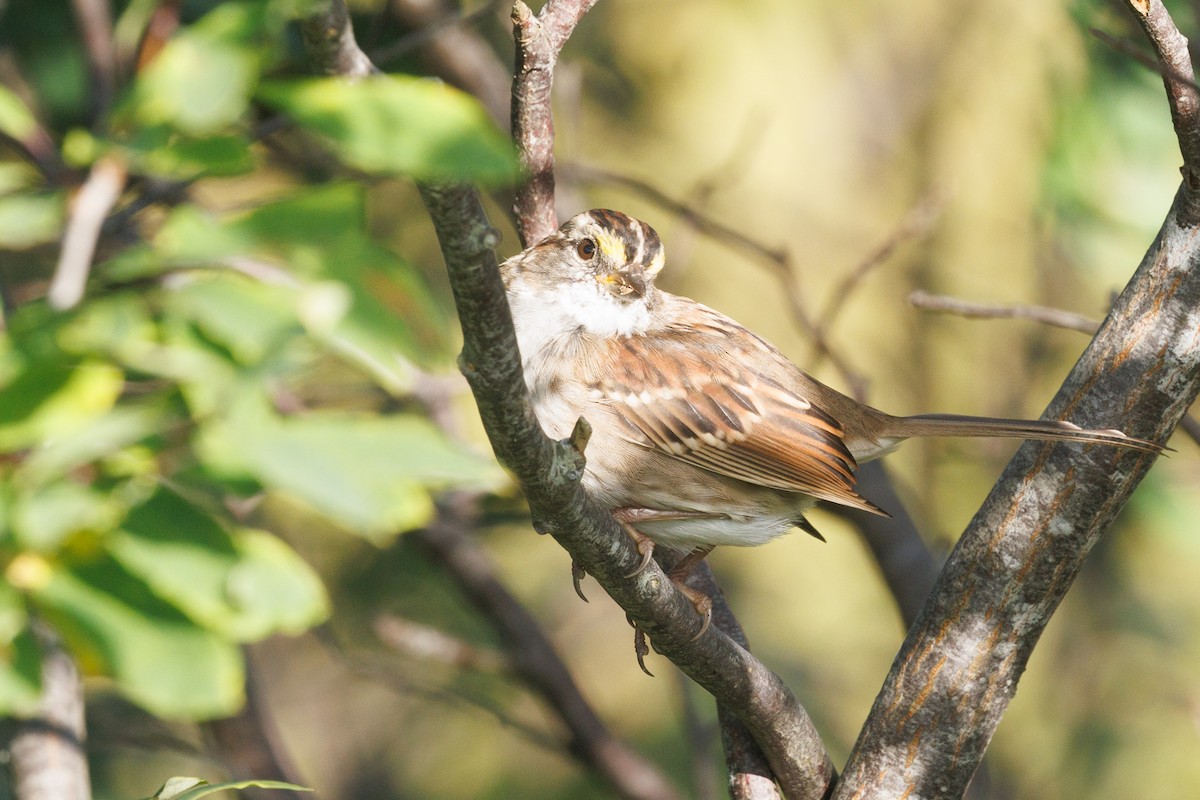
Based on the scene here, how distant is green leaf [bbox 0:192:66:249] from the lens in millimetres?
1475

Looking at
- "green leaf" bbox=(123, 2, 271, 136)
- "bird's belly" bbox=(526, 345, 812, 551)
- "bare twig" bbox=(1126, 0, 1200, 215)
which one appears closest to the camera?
"green leaf" bbox=(123, 2, 271, 136)

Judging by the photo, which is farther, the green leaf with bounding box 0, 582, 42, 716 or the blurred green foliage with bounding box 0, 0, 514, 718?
the green leaf with bounding box 0, 582, 42, 716

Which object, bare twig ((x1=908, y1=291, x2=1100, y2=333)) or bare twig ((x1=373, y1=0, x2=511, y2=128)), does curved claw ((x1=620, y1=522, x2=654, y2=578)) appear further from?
bare twig ((x1=373, y1=0, x2=511, y2=128))

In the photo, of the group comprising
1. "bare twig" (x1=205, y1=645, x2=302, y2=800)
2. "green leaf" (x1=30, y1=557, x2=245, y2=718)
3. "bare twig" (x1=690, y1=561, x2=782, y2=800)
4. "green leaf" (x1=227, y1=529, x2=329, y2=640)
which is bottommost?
"bare twig" (x1=205, y1=645, x2=302, y2=800)

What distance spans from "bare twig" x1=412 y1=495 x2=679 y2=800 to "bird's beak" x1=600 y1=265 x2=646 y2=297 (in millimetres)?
1467

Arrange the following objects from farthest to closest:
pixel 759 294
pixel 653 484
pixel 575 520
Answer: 1. pixel 759 294
2. pixel 653 484
3. pixel 575 520

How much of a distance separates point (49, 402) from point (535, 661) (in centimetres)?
342

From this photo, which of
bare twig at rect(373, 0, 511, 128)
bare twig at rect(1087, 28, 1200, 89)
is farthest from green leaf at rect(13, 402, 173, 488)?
bare twig at rect(373, 0, 511, 128)

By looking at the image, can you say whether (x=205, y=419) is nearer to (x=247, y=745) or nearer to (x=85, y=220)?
(x=85, y=220)

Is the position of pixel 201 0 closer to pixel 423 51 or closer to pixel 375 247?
pixel 423 51

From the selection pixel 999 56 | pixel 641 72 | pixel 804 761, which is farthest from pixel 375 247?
pixel 999 56

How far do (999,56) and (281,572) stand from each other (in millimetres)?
6755

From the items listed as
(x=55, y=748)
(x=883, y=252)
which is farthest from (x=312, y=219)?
(x=883, y=252)

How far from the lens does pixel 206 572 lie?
1334 mm
